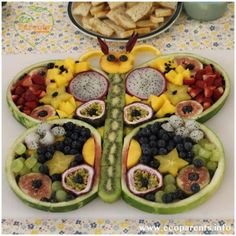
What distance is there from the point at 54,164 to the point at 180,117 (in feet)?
1.73

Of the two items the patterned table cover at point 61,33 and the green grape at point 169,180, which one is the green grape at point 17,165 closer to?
the green grape at point 169,180

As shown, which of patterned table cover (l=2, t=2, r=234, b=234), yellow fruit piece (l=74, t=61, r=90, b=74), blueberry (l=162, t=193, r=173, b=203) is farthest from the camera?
patterned table cover (l=2, t=2, r=234, b=234)

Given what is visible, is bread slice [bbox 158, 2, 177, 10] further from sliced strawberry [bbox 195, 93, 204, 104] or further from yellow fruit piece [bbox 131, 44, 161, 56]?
sliced strawberry [bbox 195, 93, 204, 104]

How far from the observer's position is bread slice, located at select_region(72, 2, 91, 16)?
9.04 feet

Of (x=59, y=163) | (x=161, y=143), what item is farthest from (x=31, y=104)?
(x=161, y=143)

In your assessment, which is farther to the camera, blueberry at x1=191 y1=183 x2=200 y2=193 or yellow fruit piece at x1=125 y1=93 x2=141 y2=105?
yellow fruit piece at x1=125 y1=93 x2=141 y2=105

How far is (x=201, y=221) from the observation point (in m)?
2.00

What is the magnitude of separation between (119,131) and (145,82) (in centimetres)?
30

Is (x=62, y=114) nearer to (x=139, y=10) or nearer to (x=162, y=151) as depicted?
(x=162, y=151)

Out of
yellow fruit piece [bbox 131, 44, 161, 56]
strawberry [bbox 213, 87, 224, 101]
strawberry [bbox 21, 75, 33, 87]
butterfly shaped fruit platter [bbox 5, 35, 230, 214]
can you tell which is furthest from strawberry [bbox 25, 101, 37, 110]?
strawberry [bbox 213, 87, 224, 101]

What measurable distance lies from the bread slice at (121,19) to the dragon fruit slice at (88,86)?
0.32 meters

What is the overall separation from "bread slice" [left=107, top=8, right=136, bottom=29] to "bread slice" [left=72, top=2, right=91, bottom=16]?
0.12m

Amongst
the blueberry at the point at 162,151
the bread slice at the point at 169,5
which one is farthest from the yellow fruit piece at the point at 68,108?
the bread slice at the point at 169,5

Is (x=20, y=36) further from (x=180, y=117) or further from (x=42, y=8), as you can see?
(x=180, y=117)
